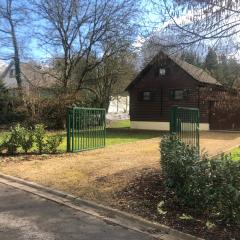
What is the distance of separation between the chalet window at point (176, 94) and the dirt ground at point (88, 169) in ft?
55.1

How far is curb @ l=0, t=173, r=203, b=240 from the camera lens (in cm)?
704

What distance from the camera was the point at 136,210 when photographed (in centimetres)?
821

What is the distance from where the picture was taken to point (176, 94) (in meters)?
33.6

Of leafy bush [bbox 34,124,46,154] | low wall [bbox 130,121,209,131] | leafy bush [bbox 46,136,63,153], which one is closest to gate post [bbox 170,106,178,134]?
leafy bush [bbox 46,136,63,153]

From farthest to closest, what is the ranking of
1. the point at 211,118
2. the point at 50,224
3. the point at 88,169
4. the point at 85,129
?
the point at 211,118 → the point at 85,129 → the point at 88,169 → the point at 50,224

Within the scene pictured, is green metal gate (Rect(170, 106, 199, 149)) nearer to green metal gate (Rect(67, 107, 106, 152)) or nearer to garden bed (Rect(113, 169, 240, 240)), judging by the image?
garden bed (Rect(113, 169, 240, 240))

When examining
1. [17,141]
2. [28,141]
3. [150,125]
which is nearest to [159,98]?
[150,125]

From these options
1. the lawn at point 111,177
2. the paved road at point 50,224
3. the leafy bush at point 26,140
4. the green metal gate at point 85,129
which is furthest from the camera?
the green metal gate at point 85,129

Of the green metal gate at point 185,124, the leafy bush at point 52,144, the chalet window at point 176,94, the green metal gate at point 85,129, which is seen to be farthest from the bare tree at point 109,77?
the green metal gate at point 185,124

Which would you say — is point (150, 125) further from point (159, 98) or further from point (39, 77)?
point (39, 77)

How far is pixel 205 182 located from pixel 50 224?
2.62 m

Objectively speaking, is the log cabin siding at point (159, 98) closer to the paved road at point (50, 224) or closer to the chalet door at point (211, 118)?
the chalet door at point (211, 118)

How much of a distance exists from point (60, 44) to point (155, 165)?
2257cm

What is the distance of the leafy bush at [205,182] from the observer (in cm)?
707
